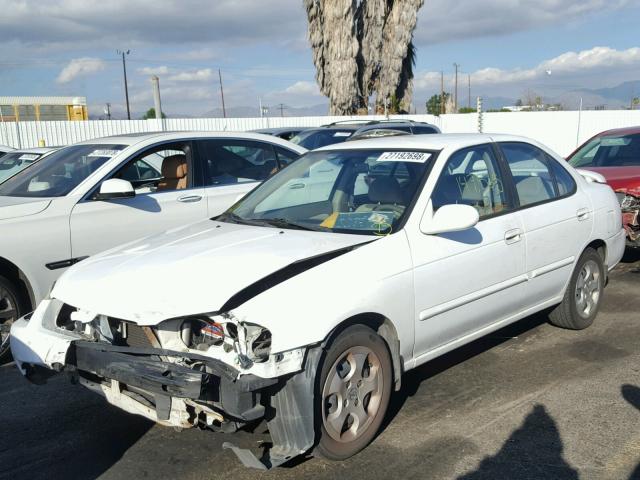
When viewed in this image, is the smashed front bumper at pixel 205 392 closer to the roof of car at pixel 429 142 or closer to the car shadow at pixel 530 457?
the car shadow at pixel 530 457

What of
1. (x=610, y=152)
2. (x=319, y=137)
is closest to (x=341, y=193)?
(x=610, y=152)

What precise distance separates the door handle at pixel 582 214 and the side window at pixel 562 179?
6.8 inches

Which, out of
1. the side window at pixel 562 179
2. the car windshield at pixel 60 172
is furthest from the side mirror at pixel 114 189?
the side window at pixel 562 179

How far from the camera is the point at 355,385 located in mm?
3506

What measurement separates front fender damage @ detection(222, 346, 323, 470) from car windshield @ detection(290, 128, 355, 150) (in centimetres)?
921

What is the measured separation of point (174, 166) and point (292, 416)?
3.83 metres

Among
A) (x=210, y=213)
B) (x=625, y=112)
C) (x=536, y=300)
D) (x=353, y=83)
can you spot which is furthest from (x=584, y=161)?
(x=353, y=83)

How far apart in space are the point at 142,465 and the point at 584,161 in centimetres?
746

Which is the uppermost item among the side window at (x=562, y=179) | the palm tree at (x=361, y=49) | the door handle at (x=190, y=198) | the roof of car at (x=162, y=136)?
the palm tree at (x=361, y=49)

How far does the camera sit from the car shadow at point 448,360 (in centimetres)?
427

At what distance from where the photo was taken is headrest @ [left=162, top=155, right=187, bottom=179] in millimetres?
6359

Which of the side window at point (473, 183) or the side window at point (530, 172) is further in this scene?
the side window at point (530, 172)

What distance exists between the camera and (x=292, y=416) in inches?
123

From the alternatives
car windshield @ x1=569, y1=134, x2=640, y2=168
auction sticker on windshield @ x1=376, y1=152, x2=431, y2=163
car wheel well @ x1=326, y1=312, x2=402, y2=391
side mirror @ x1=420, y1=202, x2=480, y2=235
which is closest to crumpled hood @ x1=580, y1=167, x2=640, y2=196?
car windshield @ x1=569, y1=134, x2=640, y2=168
